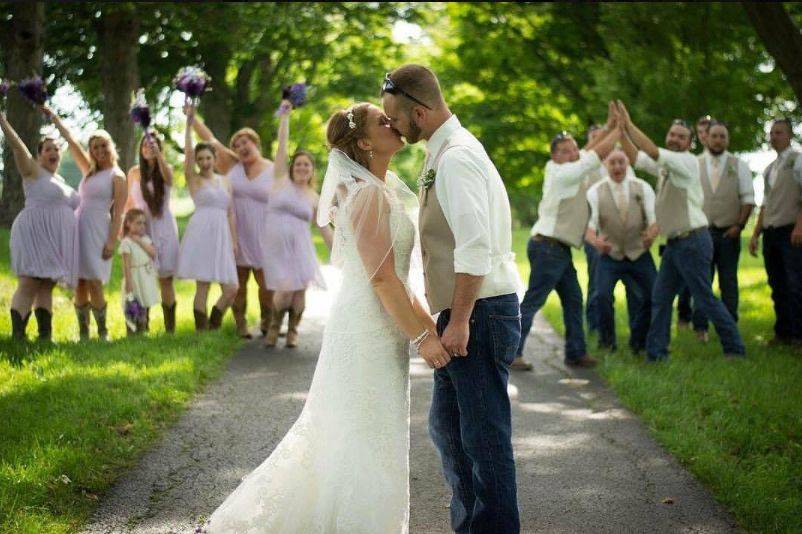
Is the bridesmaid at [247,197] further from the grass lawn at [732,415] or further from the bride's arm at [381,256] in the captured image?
the bride's arm at [381,256]

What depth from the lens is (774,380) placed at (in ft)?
28.7

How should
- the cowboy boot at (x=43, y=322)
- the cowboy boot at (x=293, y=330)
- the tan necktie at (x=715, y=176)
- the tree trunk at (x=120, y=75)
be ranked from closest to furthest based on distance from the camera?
the cowboy boot at (x=43, y=322)
the cowboy boot at (x=293, y=330)
the tan necktie at (x=715, y=176)
the tree trunk at (x=120, y=75)

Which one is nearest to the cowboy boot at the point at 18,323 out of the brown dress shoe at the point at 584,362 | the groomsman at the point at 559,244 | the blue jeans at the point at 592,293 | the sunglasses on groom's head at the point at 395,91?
the groomsman at the point at 559,244

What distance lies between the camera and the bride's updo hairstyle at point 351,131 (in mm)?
4676

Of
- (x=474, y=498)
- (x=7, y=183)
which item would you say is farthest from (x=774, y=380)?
(x=7, y=183)

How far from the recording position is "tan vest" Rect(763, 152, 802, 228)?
1120cm

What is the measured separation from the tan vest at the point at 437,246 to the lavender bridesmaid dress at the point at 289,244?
6572 millimetres

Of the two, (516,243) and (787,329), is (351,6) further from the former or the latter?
(787,329)

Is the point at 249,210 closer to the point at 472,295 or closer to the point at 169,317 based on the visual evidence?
the point at 169,317

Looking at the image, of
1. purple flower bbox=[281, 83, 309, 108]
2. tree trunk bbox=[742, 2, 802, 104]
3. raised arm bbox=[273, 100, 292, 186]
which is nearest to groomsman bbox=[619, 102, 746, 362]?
tree trunk bbox=[742, 2, 802, 104]

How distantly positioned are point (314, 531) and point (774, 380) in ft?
18.2

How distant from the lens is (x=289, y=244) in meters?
11.1

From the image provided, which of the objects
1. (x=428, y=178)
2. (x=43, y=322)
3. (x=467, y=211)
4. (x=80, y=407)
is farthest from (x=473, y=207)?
(x=43, y=322)

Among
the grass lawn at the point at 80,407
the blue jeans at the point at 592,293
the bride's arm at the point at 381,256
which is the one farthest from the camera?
the blue jeans at the point at 592,293
